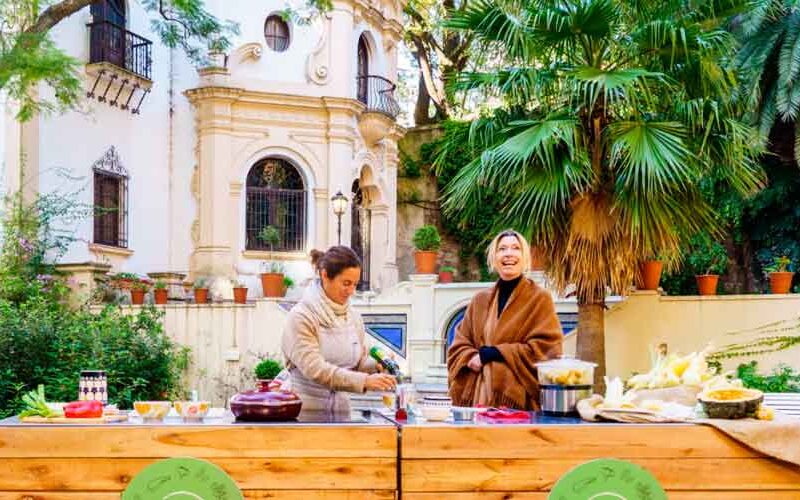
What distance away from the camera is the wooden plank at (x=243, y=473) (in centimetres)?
351

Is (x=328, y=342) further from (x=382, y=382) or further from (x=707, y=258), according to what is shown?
(x=707, y=258)

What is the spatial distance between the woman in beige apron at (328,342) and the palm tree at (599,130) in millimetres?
4512

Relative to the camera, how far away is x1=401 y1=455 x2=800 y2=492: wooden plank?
11.6ft

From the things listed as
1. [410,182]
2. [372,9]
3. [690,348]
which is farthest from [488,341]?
[410,182]

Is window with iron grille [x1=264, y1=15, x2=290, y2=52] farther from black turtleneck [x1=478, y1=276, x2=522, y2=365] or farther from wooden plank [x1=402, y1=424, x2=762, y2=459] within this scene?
wooden plank [x1=402, y1=424, x2=762, y2=459]

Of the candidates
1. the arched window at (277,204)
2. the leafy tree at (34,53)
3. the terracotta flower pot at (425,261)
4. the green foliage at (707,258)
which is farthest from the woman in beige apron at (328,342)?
the arched window at (277,204)

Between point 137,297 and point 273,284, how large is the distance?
2212mm

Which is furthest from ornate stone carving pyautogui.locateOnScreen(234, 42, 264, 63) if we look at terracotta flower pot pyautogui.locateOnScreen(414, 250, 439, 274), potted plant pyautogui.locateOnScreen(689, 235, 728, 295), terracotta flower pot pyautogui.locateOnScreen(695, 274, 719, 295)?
terracotta flower pot pyautogui.locateOnScreen(695, 274, 719, 295)

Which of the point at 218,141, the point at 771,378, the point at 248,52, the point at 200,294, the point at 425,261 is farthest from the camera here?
the point at 248,52

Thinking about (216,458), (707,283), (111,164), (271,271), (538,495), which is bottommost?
(538,495)

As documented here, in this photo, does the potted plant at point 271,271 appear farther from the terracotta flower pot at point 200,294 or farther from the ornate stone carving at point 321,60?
the ornate stone carving at point 321,60

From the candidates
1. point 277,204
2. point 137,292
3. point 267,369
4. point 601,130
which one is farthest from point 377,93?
point 601,130

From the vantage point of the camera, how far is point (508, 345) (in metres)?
4.89

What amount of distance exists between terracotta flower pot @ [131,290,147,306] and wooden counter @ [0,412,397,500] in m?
11.7
